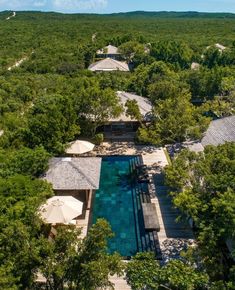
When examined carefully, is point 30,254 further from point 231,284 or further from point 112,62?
point 112,62

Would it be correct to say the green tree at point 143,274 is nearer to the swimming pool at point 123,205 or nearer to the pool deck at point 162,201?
the pool deck at point 162,201

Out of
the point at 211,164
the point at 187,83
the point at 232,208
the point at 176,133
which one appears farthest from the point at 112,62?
the point at 232,208

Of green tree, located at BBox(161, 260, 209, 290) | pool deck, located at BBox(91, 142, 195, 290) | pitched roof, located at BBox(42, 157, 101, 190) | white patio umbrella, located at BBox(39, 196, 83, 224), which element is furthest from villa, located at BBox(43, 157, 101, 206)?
green tree, located at BBox(161, 260, 209, 290)

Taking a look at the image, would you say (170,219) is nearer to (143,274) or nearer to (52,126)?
(143,274)

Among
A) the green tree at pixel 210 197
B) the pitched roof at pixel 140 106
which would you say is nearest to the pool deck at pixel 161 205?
the green tree at pixel 210 197

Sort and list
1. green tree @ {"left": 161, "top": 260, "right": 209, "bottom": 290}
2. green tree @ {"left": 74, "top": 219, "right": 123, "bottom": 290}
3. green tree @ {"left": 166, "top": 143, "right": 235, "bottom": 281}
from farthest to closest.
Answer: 1. green tree @ {"left": 166, "top": 143, "right": 235, "bottom": 281}
2. green tree @ {"left": 74, "top": 219, "right": 123, "bottom": 290}
3. green tree @ {"left": 161, "top": 260, "right": 209, "bottom": 290}

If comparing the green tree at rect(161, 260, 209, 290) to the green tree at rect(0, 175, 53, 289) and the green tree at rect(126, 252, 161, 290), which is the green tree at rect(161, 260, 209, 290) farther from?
the green tree at rect(0, 175, 53, 289)
